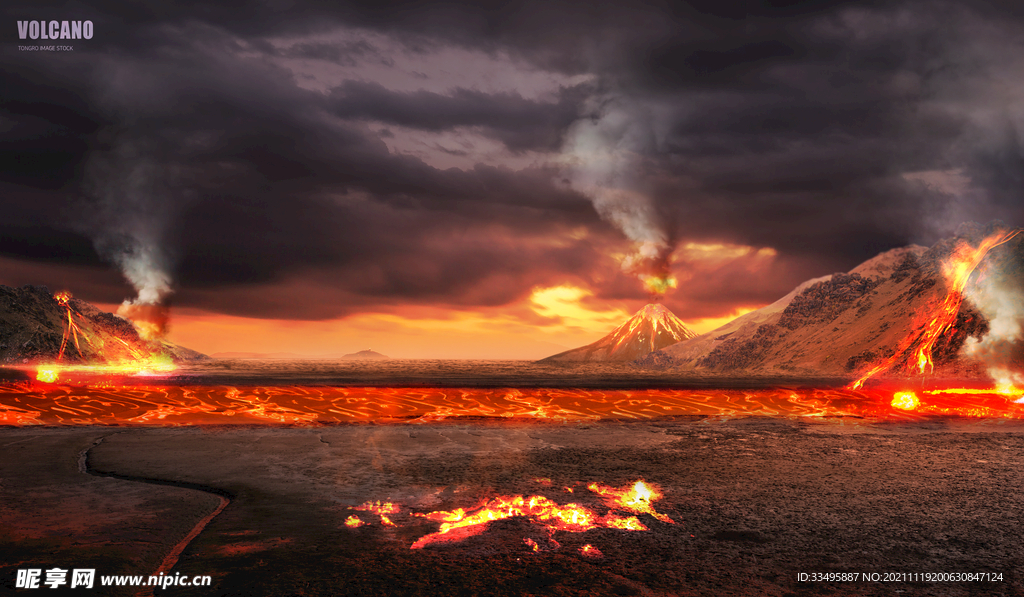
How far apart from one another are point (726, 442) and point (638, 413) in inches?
281

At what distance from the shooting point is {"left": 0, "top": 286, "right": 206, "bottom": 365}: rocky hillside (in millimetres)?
74125

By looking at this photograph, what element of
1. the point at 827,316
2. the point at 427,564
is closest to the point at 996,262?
the point at 827,316

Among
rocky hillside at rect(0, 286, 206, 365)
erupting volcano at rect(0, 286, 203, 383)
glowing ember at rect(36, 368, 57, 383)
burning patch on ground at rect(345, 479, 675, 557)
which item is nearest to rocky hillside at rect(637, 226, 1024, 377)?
burning patch on ground at rect(345, 479, 675, 557)

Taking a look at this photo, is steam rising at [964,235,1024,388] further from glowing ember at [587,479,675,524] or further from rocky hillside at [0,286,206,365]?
rocky hillside at [0,286,206,365]

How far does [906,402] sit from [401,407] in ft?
68.5

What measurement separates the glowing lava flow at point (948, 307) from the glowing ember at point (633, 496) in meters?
65.5

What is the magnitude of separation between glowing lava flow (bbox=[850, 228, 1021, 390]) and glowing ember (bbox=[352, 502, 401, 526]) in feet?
224

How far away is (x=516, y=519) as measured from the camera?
5.98m

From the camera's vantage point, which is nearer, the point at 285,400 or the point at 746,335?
the point at 285,400

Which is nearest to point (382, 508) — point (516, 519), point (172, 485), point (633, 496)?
point (516, 519)

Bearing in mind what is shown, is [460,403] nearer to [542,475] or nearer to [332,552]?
[542,475]

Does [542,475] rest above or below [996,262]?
below

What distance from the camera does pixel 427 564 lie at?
4.66 meters

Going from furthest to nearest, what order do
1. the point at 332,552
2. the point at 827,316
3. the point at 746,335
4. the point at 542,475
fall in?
the point at 746,335 < the point at 827,316 < the point at 542,475 < the point at 332,552
